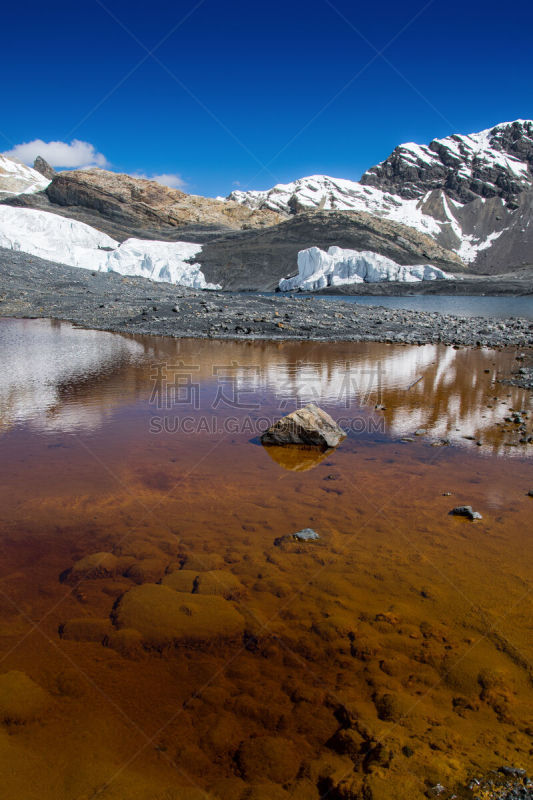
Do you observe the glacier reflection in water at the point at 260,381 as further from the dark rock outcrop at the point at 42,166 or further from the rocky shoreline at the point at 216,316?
the dark rock outcrop at the point at 42,166

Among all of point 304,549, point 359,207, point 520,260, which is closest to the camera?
point 304,549

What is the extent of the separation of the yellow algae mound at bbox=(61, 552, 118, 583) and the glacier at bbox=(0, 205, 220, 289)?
49.8 meters

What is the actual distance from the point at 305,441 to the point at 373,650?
4384 millimetres

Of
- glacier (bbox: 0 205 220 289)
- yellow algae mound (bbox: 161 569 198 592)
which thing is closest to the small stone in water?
yellow algae mound (bbox: 161 569 198 592)

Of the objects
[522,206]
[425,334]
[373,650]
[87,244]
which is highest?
[522,206]

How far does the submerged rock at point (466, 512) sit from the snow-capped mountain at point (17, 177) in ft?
480

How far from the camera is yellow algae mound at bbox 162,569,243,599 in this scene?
4.00 metres

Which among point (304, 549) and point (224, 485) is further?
point (224, 485)

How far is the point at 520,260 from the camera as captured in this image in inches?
5610

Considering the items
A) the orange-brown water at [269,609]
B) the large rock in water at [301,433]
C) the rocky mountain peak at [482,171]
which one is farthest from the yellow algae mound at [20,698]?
the rocky mountain peak at [482,171]

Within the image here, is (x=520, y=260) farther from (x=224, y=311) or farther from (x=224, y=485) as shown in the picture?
(x=224, y=485)

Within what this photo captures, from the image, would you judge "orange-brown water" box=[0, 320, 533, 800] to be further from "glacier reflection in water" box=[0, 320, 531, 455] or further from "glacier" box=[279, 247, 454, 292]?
"glacier" box=[279, 247, 454, 292]

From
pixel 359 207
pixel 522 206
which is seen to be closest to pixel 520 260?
pixel 522 206

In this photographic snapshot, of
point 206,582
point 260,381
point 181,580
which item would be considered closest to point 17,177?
point 260,381
